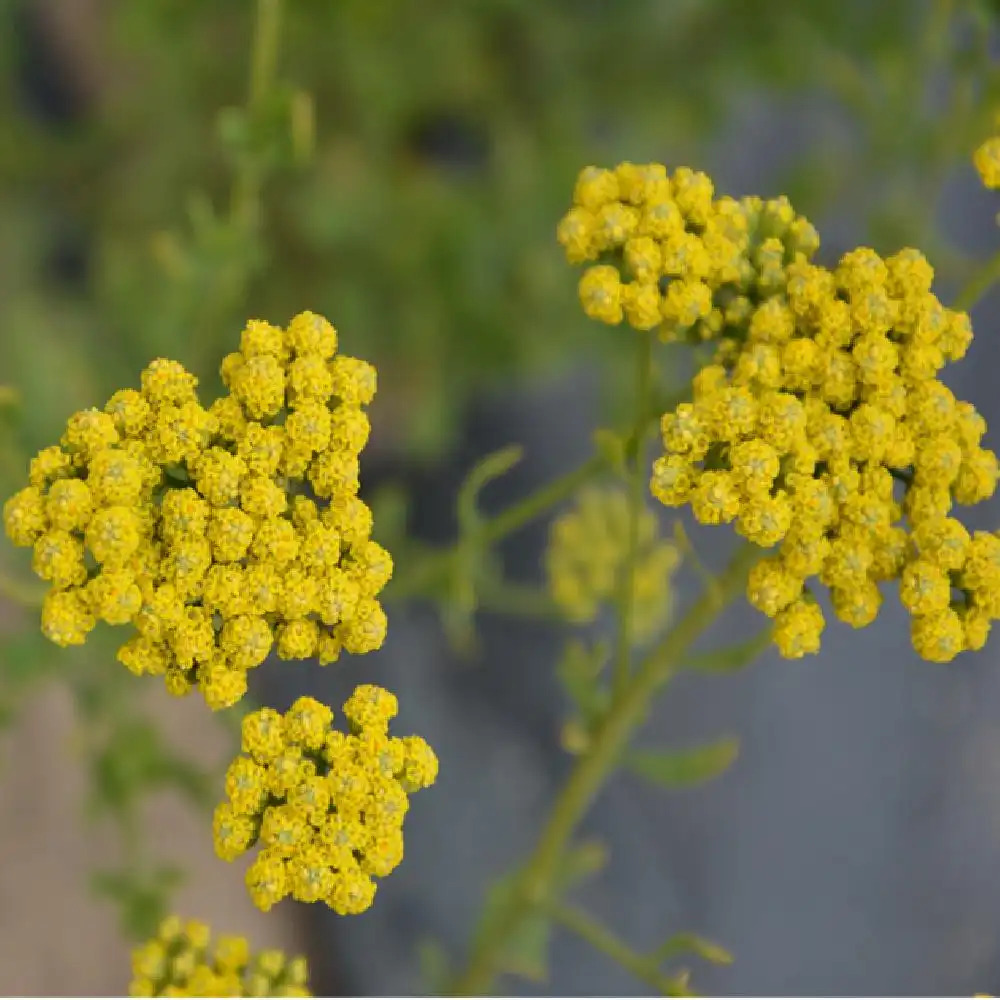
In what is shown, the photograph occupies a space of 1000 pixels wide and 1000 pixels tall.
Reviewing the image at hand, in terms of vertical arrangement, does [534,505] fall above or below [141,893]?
above

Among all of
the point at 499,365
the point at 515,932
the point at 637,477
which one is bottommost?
the point at 515,932

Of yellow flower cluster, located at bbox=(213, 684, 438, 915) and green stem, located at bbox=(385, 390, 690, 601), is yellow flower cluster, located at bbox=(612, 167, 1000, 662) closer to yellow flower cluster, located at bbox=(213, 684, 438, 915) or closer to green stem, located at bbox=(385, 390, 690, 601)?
green stem, located at bbox=(385, 390, 690, 601)

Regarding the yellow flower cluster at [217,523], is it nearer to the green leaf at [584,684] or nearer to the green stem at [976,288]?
the green leaf at [584,684]

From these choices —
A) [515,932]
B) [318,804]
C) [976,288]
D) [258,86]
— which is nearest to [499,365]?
[258,86]

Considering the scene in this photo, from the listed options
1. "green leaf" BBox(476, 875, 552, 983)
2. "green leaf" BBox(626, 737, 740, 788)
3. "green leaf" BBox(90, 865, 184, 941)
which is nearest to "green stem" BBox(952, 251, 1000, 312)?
"green leaf" BBox(626, 737, 740, 788)

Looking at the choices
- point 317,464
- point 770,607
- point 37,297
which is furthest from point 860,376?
point 37,297

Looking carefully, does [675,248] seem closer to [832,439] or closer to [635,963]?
[832,439]

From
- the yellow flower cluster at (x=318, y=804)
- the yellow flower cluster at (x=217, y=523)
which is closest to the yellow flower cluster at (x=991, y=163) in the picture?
the yellow flower cluster at (x=217, y=523)
